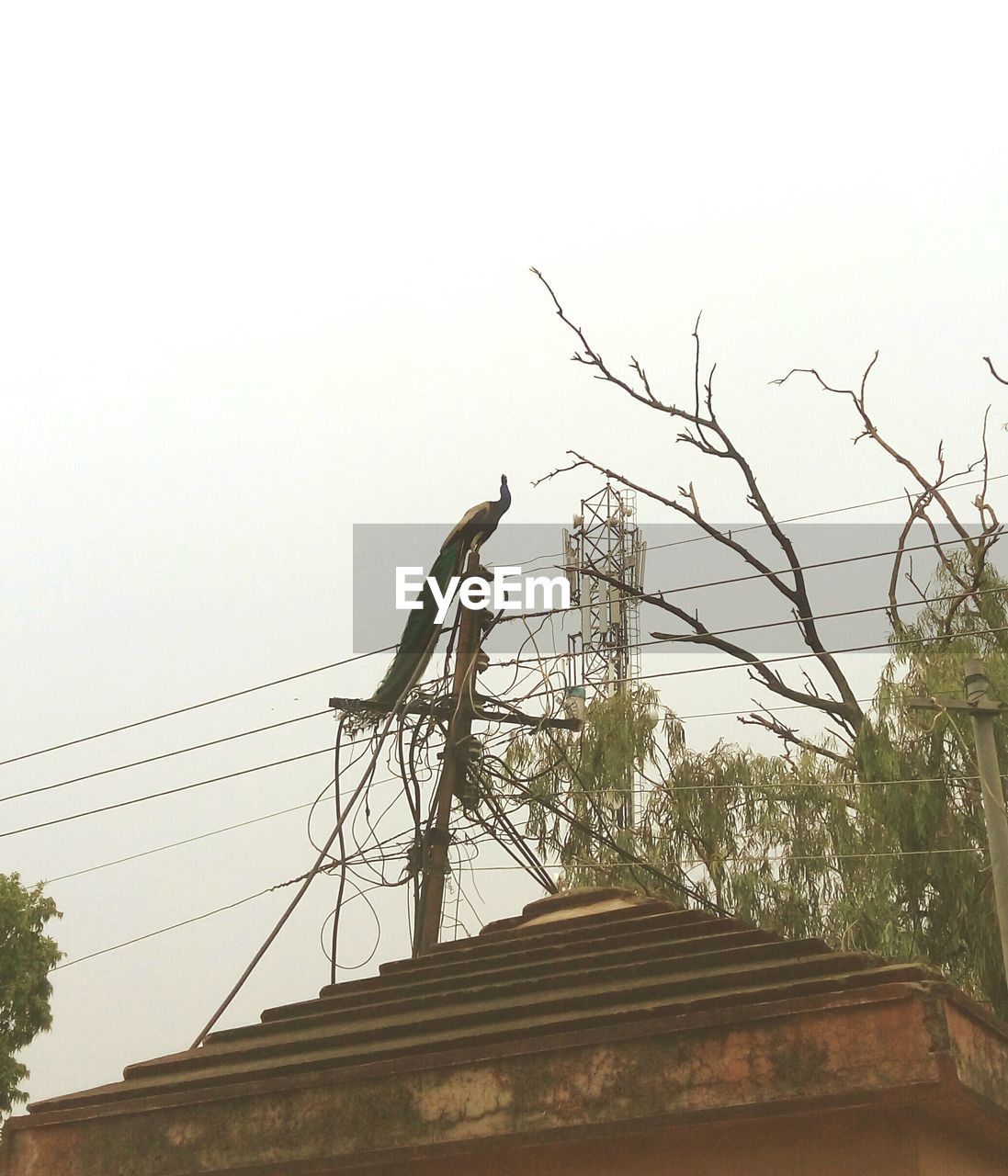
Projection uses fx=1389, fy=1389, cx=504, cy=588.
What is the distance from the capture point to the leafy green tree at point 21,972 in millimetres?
20203

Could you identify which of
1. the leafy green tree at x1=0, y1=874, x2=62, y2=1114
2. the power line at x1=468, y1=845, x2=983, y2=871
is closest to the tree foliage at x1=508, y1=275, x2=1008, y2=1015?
the power line at x1=468, y1=845, x2=983, y2=871

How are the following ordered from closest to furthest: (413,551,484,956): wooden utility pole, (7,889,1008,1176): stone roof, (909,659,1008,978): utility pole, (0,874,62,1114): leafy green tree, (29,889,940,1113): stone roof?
(7,889,1008,1176): stone roof
(29,889,940,1113): stone roof
(413,551,484,956): wooden utility pole
(909,659,1008,978): utility pole
(0,874,62,1114): leafy green tree

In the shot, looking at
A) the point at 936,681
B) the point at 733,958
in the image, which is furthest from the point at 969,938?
the point at 733,958

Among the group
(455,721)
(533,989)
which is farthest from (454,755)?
(533,989)

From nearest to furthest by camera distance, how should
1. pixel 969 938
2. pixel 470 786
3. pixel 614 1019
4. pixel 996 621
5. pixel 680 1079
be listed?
pixel 680 1079 < pixel 614 1019 < pixel 470 786 < pixel 969 938 < pixel 996 621

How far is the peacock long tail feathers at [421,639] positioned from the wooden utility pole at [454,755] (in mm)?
171

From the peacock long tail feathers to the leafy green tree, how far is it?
13462 millimetres

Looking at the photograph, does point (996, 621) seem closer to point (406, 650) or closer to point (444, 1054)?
point (406, 650)

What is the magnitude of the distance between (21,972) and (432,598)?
1407cm

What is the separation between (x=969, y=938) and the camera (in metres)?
13.2

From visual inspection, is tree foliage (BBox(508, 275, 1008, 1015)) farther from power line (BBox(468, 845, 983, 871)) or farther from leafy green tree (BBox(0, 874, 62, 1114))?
leafy green tree (BBox(0, 874, 62, 1114))

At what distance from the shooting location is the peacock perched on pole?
30.8 feet

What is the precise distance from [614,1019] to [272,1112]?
47.9 inches

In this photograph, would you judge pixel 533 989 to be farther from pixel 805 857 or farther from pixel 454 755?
pixel 805 857
